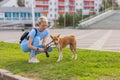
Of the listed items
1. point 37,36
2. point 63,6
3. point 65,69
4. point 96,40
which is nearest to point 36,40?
point 37,36

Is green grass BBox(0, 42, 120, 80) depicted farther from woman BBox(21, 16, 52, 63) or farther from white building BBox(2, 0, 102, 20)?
white building BBox(2, 0, 102, 20)

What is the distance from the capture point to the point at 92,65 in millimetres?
9008

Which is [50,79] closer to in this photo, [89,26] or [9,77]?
[9,77]

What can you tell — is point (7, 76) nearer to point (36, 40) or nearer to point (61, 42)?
point (36, 40)

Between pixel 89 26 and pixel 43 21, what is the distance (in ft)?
163

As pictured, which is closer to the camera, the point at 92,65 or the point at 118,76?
the point at 118,76

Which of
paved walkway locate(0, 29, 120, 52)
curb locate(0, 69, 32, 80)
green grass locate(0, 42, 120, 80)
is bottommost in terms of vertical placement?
paved walkway locate(0, 29, 120, 52)

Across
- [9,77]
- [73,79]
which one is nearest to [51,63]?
[9,77]

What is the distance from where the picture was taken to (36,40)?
9.87 meters

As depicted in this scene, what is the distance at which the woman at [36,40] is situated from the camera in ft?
31.7

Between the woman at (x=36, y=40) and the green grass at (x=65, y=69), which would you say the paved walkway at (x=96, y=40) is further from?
the green grass at (x=65, y=69)

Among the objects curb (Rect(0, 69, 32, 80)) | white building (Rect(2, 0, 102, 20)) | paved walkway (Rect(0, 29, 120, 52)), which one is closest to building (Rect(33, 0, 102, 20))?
white building (Rect(2, 0, 102, 20))

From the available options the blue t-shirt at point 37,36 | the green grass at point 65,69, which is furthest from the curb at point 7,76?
the blue t-shirt at point 37,36

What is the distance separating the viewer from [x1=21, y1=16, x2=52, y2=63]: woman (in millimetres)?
9675
